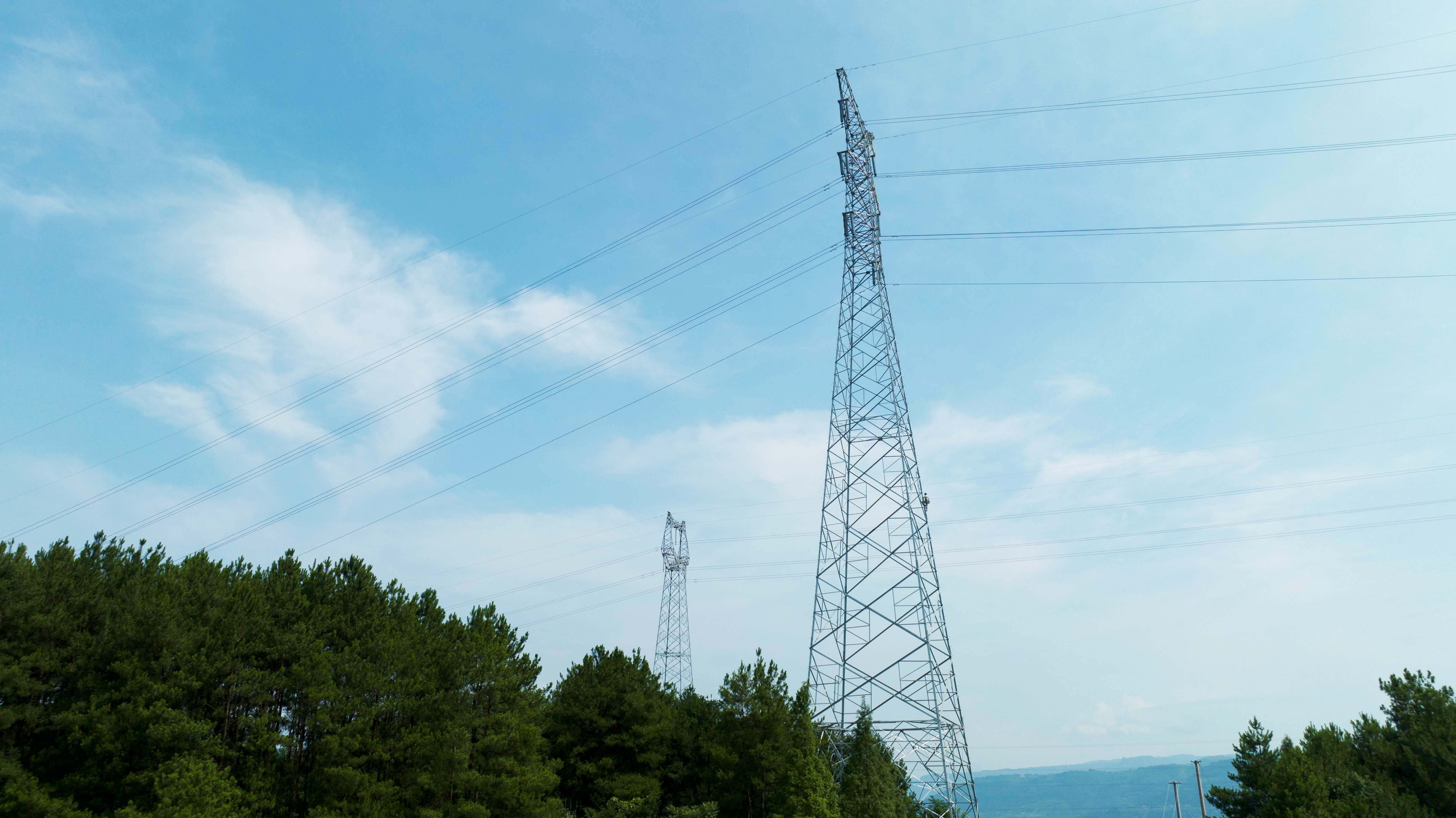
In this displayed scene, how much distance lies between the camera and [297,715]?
38500 millimetres

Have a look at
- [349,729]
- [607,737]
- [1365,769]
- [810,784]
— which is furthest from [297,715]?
[1365,769]

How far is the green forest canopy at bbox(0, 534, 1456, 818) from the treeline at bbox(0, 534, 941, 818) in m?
0.11

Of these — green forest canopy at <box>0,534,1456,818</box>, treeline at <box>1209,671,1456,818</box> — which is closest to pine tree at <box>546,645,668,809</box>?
green forest canopy at <box>0,534,1456,818</box>

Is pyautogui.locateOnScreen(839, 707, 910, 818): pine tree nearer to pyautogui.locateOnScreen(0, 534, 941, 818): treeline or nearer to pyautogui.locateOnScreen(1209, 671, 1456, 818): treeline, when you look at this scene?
pyautogui.locateOnScreen(0, 534, 941, 818): treeline

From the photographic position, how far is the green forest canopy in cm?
3481

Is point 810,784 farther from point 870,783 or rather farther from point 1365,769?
point 1365,769

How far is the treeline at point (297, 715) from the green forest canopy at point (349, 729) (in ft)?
0.36

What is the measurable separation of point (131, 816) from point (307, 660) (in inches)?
354

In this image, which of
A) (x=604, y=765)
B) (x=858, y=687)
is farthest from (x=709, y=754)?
(x=858, y=687)

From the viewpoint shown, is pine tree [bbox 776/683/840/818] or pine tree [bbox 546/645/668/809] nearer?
pine tree [bbox 776/683/840/818]

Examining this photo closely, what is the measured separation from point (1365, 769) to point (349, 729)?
172ft

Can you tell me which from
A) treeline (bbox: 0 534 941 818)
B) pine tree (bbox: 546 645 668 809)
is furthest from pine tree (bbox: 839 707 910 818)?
pine tree (bbox: 546 645 668 809)

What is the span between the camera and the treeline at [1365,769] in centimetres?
3728

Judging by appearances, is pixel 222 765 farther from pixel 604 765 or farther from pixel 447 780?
pixel 604 765
